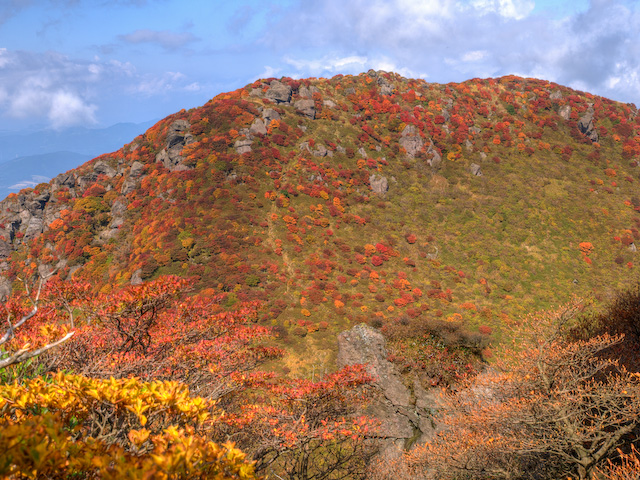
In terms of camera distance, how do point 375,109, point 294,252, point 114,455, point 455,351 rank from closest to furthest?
point 114,455, point 455,351, point 294,252, point 375,109

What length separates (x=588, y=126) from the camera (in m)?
78.0

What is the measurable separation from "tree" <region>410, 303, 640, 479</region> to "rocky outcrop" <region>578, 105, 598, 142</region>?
8590cm

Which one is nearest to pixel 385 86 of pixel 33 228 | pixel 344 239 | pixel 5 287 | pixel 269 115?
pixel 269 115

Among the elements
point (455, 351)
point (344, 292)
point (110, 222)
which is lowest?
point (455, 351)

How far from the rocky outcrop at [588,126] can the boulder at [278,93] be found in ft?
240

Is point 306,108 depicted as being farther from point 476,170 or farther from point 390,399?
point 390,399

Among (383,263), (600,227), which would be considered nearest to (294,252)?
(383,263)

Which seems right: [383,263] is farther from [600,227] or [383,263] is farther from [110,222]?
[110,222]

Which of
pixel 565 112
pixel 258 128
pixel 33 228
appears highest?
pixel 565 112

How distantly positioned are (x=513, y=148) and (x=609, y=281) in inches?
1501

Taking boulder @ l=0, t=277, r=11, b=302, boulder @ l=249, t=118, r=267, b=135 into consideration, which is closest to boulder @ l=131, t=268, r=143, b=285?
boulder @ l=0, t=277, r=11, b=302

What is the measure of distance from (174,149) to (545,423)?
67042mm

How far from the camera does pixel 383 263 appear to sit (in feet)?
174

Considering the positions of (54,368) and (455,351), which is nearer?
(54,368)
